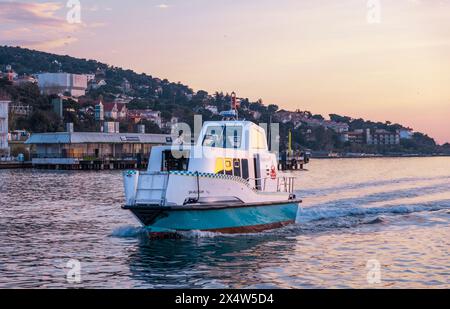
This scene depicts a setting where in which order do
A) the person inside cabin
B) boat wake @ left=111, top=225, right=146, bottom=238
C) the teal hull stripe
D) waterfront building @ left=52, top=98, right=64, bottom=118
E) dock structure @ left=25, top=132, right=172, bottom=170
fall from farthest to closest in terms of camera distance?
1. waterfront building @ left=52, top=98, right=64, bottom=118
2. dock structure @ left=25, top=132, right=172, bottom=170
3. the person inside cabin
4. boat wake @ left=111, top=225, right=146, bottom=238
5. the teal hull stripe

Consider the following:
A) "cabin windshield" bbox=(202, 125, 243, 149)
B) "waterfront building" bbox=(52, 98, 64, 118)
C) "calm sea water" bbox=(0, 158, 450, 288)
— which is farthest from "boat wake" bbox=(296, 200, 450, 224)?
"waterfront building" bbox=(52, 98, 64, 118)

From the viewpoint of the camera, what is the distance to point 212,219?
23.3 m

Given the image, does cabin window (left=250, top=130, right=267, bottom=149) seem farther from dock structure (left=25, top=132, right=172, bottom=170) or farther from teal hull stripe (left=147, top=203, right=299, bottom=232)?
dock structure (left=25, top=132, right=172, bottom=170)

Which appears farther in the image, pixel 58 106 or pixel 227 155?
pixel 58 106

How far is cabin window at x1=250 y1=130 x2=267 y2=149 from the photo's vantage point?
87.9ft

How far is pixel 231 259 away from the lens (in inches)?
804

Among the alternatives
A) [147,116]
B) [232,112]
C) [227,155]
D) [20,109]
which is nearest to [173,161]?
[227,155]

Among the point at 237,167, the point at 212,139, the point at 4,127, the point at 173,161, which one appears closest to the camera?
the point at 173,161

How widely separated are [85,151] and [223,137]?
70.9 m

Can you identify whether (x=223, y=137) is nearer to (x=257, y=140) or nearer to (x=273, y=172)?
(x=257, y=140)

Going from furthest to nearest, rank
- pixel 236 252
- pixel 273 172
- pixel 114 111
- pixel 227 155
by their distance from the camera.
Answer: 1. pixel 114 111
2. pixel 273 172
3. pixel 227 155
4. pixel 236 252
